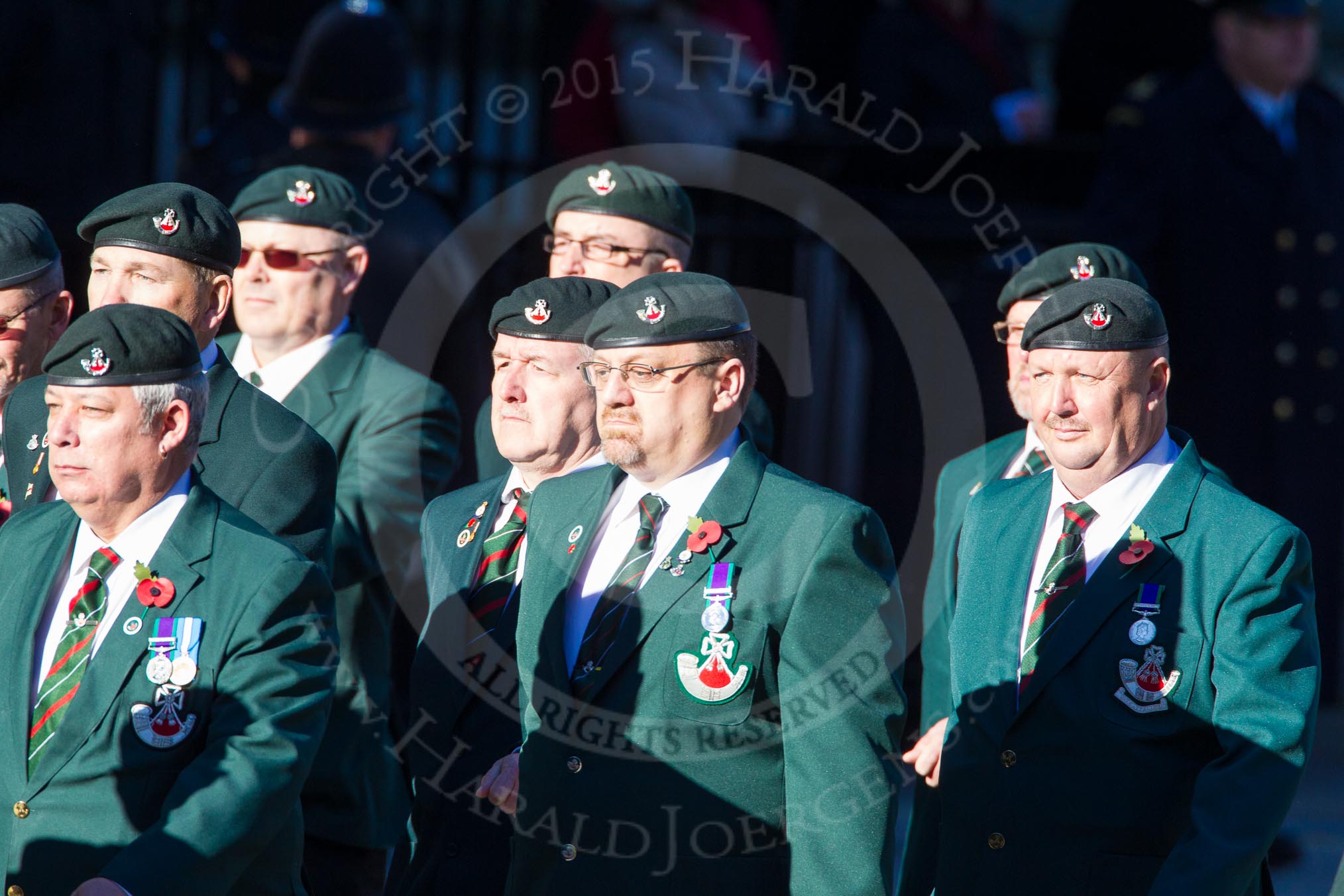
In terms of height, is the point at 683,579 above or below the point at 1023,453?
below

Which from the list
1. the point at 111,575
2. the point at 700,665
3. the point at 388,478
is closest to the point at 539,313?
the point at 388,478

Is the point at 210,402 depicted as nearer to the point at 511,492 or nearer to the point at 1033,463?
the point at 511,492

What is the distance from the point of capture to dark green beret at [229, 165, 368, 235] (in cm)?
485

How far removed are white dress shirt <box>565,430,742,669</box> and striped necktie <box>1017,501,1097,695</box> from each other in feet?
2.24

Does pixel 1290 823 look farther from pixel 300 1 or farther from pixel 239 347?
pixel 300 1

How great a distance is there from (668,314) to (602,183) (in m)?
1.57

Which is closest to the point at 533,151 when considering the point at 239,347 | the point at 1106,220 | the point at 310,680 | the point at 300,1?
the point at 300,1

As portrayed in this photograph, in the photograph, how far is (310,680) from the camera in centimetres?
330

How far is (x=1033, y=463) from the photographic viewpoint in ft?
14.8

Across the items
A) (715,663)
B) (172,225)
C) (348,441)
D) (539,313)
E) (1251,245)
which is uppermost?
(1251,245)

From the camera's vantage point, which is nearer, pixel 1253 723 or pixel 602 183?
pixel 1253 723

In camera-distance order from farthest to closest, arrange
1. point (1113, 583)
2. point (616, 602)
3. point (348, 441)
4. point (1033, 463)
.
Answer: point (348, 441) → point (1033, 463) → point (1113, 583) → point (616, 602)

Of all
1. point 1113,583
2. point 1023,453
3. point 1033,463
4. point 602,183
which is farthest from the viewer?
point 602,183

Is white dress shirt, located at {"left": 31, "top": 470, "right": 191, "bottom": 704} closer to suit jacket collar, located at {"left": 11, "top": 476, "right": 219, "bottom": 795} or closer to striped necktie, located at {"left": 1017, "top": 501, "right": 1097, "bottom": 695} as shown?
suit jacket collar, located at {"left": 11, "top": 476, "right": 219, "bottom": 795}
